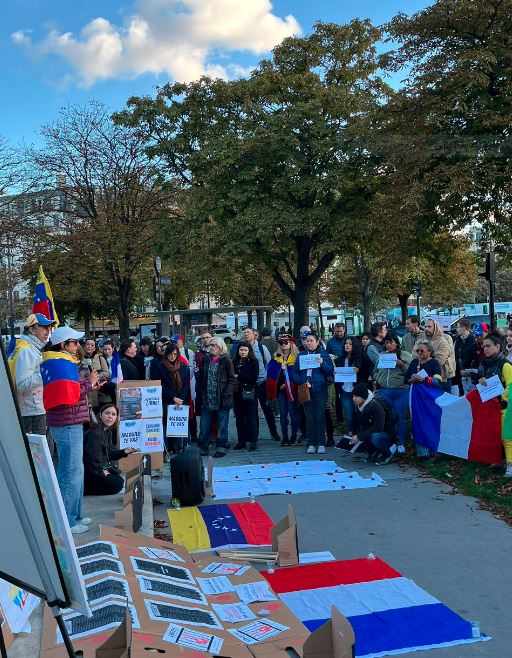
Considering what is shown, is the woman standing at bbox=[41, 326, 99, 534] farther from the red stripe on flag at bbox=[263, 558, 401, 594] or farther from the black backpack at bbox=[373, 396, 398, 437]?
the black backpack at bbox=[373, 396, 398, 437]

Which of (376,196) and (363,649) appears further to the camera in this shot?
(376,196)

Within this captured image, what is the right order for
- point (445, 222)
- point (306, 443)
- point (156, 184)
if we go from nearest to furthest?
point (306, 443), point (445, 222), point (156, 184)

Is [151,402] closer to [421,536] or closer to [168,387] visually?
[168,387]

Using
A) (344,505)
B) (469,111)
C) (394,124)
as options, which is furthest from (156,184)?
(344,505)

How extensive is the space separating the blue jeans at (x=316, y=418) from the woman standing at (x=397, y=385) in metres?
0.97

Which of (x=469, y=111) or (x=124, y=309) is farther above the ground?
(x=469, y=111)

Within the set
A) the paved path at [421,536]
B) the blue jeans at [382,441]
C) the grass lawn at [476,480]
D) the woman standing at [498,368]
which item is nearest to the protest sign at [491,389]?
the woman standing at [498,368]

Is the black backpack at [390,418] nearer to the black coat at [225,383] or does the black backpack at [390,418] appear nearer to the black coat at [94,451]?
the black coat at [225,383]

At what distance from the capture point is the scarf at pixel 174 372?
35.2 feet

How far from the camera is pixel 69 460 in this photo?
626 centimetres

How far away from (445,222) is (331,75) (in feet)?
29.5

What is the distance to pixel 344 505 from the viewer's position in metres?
7.45

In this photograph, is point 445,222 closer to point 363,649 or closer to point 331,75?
point 331,75

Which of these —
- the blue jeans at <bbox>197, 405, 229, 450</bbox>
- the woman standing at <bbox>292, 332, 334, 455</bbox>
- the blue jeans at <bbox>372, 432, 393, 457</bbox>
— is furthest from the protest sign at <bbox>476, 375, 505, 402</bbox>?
the blue jeans at <bbox>197, 405, 229, 450</bbox>
